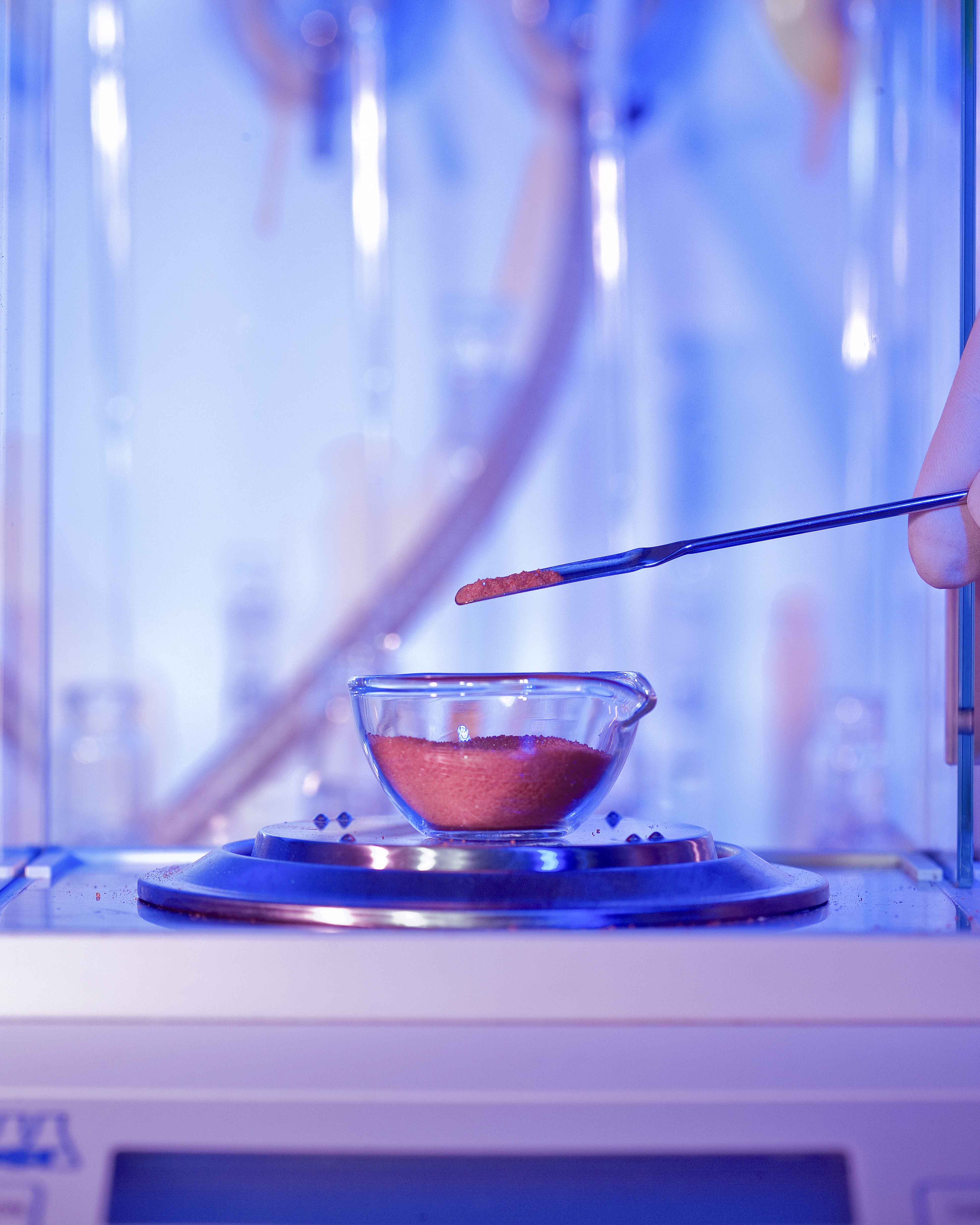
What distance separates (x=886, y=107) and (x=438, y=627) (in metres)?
1.31

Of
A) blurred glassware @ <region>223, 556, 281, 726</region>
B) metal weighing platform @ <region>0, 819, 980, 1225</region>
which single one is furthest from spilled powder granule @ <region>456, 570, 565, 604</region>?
blurred glassware @ <region>223, 556, 281, 726</region>

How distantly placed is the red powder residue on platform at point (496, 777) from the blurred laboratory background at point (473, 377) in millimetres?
1622

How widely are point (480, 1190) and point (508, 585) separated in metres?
0.33

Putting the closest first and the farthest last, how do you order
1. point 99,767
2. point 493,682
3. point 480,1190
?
point 480,1190 < point 493,682 < point 99,767

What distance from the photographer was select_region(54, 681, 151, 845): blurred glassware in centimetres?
229

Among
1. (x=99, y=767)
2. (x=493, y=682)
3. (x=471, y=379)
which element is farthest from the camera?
(x=471, y=379)

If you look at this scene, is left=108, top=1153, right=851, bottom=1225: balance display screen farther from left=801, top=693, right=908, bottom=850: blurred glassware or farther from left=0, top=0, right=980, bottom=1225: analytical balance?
left=801, top=693, right=908, bottom=850: blurred glassware

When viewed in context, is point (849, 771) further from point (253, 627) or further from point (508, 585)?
point (508, 585)

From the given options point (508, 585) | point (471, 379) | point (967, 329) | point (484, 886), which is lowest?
point (484, 886)

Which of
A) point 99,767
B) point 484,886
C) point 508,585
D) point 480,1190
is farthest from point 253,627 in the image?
point 480,1190

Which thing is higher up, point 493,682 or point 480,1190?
point 493,682

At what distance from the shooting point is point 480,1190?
0.45 metres

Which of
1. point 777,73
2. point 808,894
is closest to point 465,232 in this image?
point 777,73

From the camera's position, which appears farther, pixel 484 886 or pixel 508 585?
pixel 508 585
